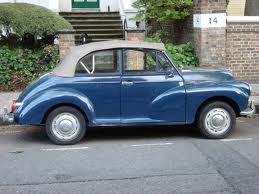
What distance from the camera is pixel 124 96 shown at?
8.45 meters

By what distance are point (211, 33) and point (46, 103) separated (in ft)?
20.8

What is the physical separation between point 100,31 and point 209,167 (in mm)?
11237

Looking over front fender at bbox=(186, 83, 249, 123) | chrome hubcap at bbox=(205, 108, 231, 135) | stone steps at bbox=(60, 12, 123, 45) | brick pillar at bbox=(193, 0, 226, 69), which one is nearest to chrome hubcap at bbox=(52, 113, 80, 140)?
front fender at bbox=(186, 83, 249, 123)

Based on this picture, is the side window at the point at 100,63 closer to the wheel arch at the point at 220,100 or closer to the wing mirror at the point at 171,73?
the wing mirror at the point at 171,73

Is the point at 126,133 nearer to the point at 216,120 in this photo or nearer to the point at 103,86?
the point at 103,86

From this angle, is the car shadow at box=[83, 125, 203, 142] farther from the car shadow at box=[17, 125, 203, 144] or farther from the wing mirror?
the wing mirror

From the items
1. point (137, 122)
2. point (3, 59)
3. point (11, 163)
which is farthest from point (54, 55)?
point (11, 163)

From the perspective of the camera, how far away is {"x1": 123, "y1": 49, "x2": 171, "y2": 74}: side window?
8.58m

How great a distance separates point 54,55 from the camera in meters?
13.4

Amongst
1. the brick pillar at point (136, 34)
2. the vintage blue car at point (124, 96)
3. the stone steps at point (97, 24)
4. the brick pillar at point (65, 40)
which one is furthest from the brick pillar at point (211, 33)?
the vintage blue car at point (124, 96)

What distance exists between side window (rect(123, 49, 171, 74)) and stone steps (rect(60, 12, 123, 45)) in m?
8.22

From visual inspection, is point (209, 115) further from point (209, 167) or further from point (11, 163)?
point (11, 163)

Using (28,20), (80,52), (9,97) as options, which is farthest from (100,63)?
(28,20)

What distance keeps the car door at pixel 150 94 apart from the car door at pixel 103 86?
109 mm
